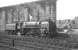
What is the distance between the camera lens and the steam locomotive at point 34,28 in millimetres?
6898

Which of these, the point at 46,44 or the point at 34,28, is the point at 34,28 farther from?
the point at 46,44

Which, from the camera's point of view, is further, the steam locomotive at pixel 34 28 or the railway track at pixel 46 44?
the steam locomotive at pixel 34 28

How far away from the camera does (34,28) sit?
25.0ft

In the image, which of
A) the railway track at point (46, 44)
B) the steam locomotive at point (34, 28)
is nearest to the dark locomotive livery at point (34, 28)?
the steam locomotive at point (34, 28)

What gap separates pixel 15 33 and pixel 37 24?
250 centimetres

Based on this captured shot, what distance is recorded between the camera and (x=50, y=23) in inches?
276

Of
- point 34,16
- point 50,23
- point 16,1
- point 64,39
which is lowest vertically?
point 64,39

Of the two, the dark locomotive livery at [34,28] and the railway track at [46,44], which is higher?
the dark locomotive livery at [34,28]

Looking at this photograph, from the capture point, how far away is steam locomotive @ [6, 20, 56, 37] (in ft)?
22.6

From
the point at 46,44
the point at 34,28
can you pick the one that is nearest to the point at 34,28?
the point at 34,28

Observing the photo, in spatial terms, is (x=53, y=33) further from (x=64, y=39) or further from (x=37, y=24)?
(x=37, y=24)

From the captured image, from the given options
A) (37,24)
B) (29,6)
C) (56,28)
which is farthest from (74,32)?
(29,6)

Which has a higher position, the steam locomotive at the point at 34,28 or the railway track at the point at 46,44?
the steam locomotive at the point at 34,28

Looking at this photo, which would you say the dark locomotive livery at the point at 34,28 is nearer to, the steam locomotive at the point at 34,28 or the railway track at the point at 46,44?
the steam locomotive at the point at 34,28
